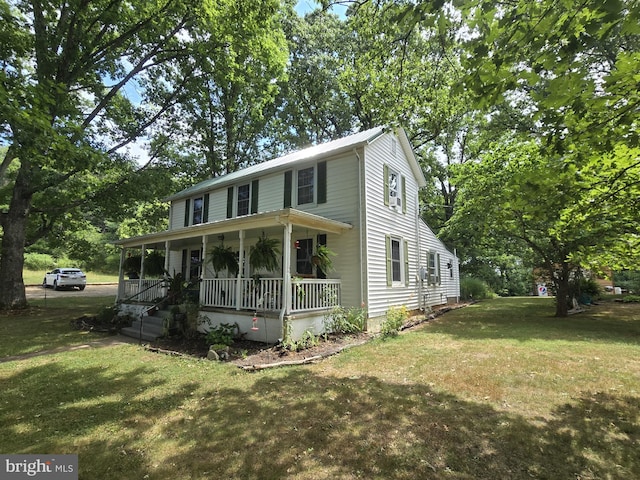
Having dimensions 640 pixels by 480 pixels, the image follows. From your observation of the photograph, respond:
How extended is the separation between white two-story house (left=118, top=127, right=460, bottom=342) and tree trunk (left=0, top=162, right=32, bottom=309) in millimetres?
3935

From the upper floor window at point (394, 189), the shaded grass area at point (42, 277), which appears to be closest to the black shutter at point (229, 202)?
the upper floor window at point (394, 189)

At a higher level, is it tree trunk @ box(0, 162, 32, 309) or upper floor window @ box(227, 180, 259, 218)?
upper floor window @ box(227, 180, 259, 218)

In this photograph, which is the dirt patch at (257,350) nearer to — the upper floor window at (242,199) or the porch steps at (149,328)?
the porch steps at (149,328)

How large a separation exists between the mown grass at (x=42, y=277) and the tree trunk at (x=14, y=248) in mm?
15171

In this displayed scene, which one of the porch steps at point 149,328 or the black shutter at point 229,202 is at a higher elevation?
the black shutter at point 229,202

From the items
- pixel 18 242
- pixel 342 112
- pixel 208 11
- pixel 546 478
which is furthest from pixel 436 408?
pixel 342 112

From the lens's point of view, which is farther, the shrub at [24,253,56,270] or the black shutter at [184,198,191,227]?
the shrub at [24,253,56,270]

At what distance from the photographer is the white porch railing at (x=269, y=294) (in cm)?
842

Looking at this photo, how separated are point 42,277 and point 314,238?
31.7 m

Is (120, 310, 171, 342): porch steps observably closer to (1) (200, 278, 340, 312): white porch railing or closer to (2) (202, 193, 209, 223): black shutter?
(1) (200, 278, 340, 312): white porch railing

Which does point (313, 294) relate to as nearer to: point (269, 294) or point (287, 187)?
point (269, 294)

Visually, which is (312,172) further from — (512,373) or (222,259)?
(512,373)

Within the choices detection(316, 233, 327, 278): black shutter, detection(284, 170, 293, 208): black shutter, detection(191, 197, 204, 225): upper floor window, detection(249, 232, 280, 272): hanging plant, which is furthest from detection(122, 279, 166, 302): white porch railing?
detection(316, 233, 327, 278): black shutter

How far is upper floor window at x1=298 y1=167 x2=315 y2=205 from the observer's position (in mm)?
11328
